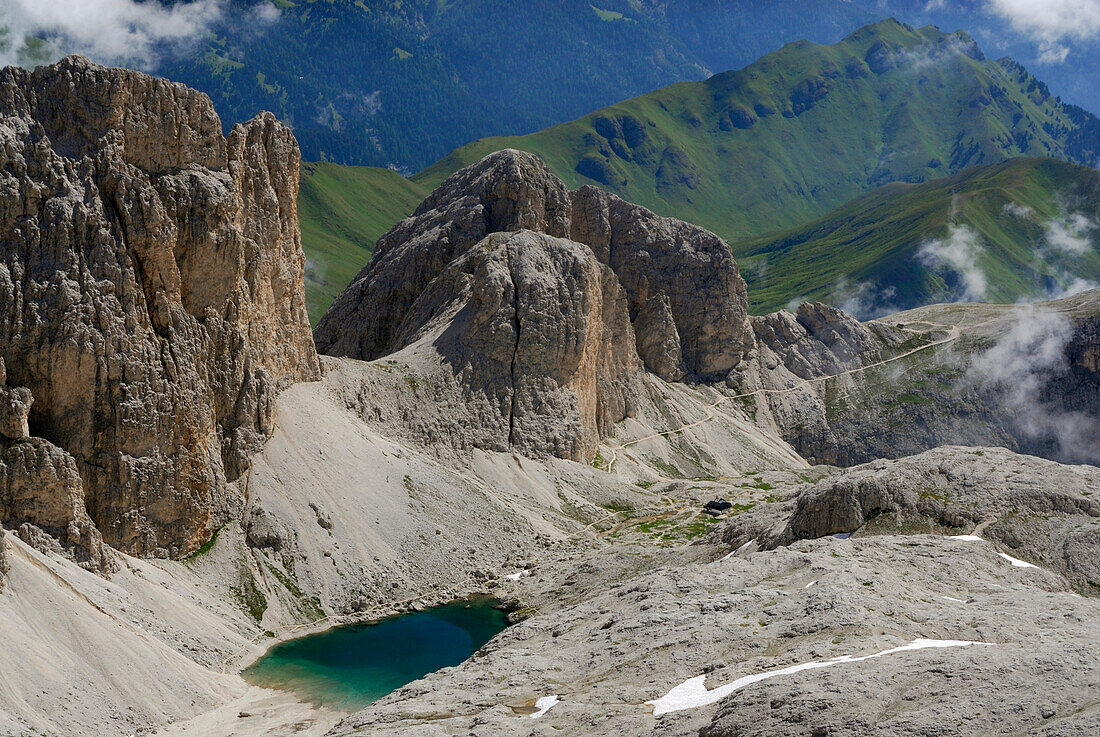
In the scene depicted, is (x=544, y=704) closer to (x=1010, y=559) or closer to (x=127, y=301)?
(x=1010, y=559)

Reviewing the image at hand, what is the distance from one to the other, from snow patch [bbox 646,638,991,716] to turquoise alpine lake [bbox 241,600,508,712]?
30347mm

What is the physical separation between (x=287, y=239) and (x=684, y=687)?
74.1 metres

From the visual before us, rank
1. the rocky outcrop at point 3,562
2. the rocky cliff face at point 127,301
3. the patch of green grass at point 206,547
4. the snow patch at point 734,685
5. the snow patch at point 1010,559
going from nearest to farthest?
the snow patch at point 734,685
the snow patch at point 1010,559
the rocky outcrop at point 3,562
the rocky cliff face at point 127,301
the patch of green grass at point 206,547

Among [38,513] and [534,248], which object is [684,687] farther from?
[534,248]

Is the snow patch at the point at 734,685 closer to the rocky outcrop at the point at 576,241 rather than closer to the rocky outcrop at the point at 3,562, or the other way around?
the rocky outcrop at the point at 3,562

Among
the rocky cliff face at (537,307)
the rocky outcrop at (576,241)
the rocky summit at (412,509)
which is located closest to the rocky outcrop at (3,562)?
the rocky summit at (412,509)

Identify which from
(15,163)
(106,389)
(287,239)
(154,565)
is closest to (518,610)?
(154,565)

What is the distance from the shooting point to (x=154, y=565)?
8162 cm

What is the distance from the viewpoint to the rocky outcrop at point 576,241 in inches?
5955

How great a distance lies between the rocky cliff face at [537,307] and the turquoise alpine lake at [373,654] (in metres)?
33.4

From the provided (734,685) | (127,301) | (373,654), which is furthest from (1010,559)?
(127,301)

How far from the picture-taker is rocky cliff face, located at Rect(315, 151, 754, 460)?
129125mm

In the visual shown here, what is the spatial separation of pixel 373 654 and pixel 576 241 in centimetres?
10204

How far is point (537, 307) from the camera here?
13100 cm
